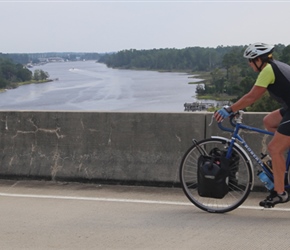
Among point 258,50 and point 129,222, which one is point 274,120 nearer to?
point 258,50

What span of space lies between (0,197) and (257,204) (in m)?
3.03

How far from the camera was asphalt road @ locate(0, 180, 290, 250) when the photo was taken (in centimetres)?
450

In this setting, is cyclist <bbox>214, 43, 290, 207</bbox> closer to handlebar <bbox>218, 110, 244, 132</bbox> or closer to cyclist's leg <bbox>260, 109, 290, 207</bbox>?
cyclist's leg <bbox>260, 109, 290, 207</bbox>

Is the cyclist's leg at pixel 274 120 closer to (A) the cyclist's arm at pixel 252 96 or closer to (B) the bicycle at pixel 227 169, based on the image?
(B) the bicycle at pixel 227 169

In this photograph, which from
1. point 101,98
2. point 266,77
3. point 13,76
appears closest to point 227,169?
point 266,77

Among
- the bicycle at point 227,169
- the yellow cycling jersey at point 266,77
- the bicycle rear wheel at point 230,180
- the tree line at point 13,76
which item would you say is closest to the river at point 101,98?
the tree line at point 13,76

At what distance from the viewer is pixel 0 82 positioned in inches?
4242

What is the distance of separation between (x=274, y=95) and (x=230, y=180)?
985mm

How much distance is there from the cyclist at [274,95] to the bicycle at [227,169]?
0.41 ft

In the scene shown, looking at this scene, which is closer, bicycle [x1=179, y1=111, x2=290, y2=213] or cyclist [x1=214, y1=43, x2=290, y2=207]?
cyclist [x1=214, y1=43, x2=290, y2=207]

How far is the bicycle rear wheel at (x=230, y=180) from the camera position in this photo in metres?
5.30

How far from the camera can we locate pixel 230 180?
534 centimetres

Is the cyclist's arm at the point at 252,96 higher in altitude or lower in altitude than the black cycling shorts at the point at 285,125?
higher

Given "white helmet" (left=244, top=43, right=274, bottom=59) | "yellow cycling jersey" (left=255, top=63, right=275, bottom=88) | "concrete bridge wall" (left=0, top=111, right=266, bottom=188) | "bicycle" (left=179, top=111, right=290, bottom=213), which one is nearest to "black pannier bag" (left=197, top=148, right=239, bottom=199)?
"bicycle" (left=179, top=111, right=290, bottom=213)
